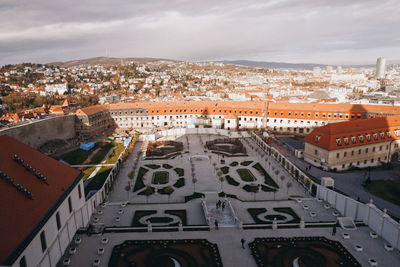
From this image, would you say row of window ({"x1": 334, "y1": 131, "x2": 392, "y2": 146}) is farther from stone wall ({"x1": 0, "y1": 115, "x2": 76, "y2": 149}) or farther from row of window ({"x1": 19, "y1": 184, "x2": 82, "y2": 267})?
stone wall ({"x1": 0, "y1": 115, "x2": 76, "y2": 149})

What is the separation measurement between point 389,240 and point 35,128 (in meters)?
62.6

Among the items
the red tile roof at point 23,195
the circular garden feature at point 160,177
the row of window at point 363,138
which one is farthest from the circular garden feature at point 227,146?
the red tile roof at point 23,195

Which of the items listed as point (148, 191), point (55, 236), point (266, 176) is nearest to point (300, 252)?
point (55, 236)

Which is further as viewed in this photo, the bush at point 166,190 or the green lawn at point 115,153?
the green lawn at point 115,153

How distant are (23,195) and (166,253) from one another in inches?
447

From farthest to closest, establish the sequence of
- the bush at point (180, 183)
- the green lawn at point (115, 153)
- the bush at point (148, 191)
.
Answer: the green lawn at point (115, 153) < the bush at point (180, 183) < the bush at point (148, 191)

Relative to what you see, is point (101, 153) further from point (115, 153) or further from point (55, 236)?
point (55, 236)

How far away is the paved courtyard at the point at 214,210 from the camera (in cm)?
2359

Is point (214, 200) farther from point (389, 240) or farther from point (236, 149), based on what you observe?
point (236, 149)

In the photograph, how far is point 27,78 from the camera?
19512 centimetres

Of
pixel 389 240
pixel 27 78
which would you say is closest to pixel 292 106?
pixel 389 240

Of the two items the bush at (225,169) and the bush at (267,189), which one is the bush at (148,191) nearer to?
the bush at (225,169)

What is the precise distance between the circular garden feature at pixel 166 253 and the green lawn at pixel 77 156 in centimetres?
3467

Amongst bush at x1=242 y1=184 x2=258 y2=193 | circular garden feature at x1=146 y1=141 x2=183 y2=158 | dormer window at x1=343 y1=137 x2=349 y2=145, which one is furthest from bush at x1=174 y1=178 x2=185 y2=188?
dormer window at x1=343 y1=137 x2=349 y2=145
